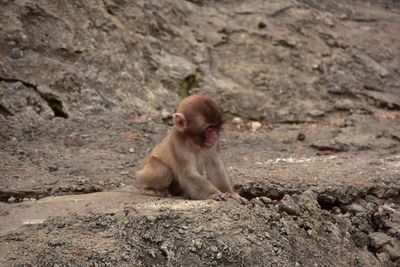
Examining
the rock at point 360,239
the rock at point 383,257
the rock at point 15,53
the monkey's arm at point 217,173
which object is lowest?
the rock at point 383,257

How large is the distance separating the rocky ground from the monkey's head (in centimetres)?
66

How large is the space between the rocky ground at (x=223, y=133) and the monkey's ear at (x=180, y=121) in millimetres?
684

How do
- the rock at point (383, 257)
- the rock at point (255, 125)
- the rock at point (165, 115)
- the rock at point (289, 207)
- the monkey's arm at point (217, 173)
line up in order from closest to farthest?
the rock at point (289, 207)
the rock at point (383, 257)
the monkey's arm at point (217, 173)
the rock at point (165, 115)
the rock at point (255, 125)

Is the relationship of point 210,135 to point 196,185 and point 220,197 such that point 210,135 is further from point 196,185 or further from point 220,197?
point 220,197

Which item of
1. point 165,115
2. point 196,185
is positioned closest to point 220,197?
point 196,185

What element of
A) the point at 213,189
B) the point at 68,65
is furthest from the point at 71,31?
the point at 213,189

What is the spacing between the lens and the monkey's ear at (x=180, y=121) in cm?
648

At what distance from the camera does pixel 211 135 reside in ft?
21.3

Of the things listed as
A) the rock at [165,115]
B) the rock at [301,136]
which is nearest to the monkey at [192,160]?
the rock at [301,136]

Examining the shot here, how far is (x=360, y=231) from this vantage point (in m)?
6.70

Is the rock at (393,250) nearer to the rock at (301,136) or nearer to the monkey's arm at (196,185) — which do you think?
the monkey's arm at (196,185)

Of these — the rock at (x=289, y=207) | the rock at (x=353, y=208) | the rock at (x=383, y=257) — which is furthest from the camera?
the rock at (x=353, y=208)

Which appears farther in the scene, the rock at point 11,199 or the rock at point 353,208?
the rock at point 353,208

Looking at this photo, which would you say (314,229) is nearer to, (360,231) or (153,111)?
(360,231)
